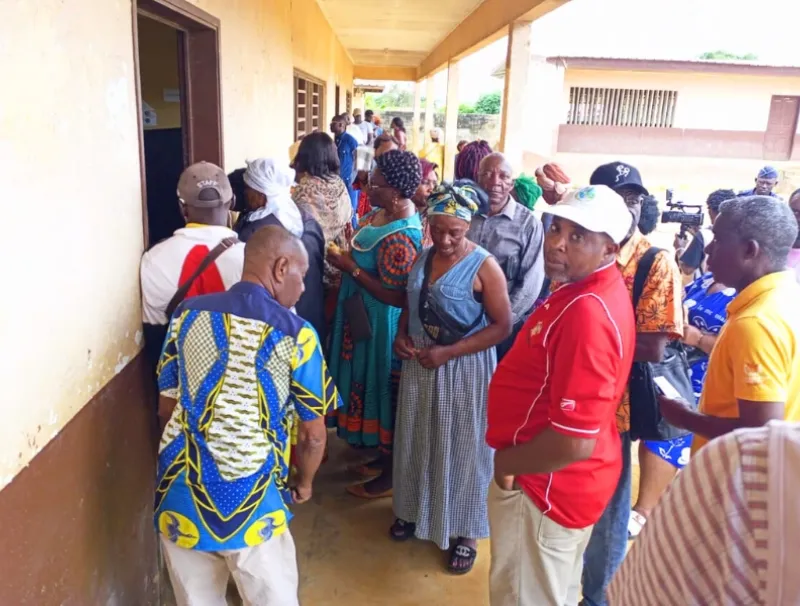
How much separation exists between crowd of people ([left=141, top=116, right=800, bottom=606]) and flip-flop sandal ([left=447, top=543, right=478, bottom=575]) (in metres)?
0.01

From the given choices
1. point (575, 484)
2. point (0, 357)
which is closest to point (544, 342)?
point (575, 484)

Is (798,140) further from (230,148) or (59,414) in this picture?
(59,414)

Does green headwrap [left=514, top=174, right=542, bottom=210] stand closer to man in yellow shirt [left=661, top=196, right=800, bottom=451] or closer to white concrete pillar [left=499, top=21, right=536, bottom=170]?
man in yellow shirt [left=661, top=196, right=800, bottom=451]

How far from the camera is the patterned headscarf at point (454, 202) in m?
2.53

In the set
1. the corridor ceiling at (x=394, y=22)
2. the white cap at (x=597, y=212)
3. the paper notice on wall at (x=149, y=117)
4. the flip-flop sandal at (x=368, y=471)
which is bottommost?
the flip-flop sandal at (x=368, y=471)

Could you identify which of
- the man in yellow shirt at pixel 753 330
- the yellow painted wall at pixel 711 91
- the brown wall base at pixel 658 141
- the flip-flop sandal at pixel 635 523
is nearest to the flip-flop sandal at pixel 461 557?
the flip-flop sandal at pixel 635 523

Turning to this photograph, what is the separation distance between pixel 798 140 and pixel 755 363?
668 inches

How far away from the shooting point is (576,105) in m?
14.7

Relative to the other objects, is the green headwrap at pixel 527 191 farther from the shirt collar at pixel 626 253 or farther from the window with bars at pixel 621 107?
the window with bars at pixel 621 107

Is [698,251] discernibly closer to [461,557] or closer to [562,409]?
[461,557]

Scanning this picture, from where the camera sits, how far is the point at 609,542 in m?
2.43

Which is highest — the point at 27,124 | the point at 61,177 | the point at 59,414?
the point at 27,124

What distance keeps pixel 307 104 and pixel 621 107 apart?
874cm

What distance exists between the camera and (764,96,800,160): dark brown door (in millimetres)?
15234
